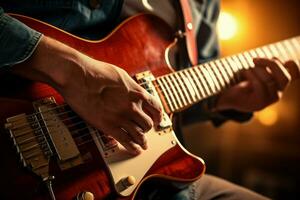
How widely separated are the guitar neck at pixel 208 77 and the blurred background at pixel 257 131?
1428mm

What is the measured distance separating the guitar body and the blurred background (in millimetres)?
1711

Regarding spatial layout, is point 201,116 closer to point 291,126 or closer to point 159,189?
point 159,189

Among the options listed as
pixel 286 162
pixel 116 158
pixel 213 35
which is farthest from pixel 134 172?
pixel 286 162

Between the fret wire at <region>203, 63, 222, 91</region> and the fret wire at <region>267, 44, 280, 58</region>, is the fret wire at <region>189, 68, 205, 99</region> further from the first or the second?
the fret wire at <region>267, 44, 280, 58</region>

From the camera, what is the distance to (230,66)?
1.01 m

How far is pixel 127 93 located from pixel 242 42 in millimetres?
2207

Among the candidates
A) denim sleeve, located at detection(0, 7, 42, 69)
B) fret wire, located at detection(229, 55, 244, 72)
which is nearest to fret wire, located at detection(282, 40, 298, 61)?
fret wire, located at detection(229, 55, 244, 72)

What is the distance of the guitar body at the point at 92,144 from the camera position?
57 cm

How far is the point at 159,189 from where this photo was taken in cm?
80

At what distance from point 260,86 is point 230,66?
0.12 meters

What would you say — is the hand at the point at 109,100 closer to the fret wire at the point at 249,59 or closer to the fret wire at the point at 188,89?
the fret wire at the point at 188,89

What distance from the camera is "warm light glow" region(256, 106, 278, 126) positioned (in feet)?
8.69

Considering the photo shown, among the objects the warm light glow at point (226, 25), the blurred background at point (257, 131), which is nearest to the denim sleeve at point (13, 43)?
the blurred background at point (257, 131)

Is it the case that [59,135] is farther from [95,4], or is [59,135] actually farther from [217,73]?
[217,73]
